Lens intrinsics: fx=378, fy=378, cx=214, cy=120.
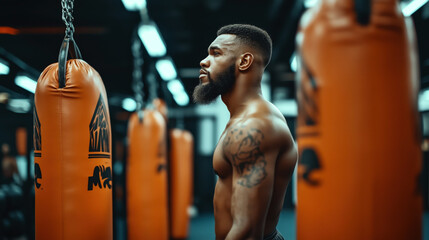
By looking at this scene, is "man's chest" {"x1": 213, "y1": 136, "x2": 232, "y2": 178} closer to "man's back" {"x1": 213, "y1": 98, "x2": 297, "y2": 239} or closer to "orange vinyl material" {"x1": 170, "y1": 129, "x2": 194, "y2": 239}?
"man's back" {"x1": 213, "y1": 98, "x2": 297, "y2": 239}

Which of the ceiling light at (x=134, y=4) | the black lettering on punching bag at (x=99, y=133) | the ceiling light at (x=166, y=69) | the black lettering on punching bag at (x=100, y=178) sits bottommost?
the black lettering on punching bag at (x=100, y=178)

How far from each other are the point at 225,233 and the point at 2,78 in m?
3.32

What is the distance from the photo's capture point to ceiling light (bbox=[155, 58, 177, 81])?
637 centimetres

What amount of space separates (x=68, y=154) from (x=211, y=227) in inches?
296

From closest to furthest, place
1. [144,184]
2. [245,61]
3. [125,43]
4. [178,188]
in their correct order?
[245,61] → [144,184] → [125,43] → [178,188]

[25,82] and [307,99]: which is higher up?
[25,82]

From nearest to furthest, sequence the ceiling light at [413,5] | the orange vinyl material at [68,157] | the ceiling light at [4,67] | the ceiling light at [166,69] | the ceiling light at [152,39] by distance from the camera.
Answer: the orange vinyl material at [68,157] → the ceiling light at [413,5] → the ceiling light at [4,67] → the ceiling light at [152,39] → the ceiling light at [166,69]

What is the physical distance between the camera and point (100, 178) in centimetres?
217

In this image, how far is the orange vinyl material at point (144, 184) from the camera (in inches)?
173

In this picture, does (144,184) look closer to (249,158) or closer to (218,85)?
(218,85)

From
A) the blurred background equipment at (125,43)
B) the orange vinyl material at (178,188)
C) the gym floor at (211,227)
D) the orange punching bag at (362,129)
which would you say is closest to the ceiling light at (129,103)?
the blurred background equipment at (125,43)

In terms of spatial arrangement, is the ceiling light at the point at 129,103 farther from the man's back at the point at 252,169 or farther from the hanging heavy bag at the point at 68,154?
the man's back at the point at 252,169

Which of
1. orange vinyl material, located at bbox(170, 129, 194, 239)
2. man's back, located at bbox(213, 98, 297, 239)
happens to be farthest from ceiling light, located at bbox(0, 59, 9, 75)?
orange vinyl material, located at bbox(170, 129, 194, 239)

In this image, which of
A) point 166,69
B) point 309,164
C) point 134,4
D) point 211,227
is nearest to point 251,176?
point 309,164
